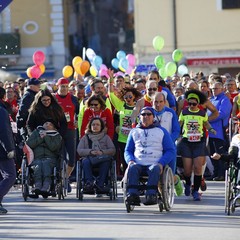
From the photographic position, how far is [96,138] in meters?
19.3

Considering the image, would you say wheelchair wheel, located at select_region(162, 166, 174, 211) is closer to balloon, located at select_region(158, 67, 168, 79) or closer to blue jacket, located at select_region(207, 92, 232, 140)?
blue jacket, located at select_region(207, 92, 232, 140)

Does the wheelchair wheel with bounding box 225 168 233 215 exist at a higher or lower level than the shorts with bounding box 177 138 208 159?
lower

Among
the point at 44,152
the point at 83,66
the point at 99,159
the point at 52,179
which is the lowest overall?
the point at 52,179

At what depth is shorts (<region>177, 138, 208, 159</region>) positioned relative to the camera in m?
19.0

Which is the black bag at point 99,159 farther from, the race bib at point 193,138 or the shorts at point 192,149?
the race bib at point 193,138

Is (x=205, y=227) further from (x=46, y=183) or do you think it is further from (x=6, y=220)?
(x=46, y=183)

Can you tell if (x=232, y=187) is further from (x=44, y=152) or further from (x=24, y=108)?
(x=24, y=108)

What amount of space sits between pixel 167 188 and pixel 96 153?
7.19 feet

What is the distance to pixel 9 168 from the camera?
56.1 ft

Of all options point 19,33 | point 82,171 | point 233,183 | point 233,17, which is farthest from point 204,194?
point 19,33

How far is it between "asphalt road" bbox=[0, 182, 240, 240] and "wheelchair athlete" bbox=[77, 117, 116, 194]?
0.27 meters

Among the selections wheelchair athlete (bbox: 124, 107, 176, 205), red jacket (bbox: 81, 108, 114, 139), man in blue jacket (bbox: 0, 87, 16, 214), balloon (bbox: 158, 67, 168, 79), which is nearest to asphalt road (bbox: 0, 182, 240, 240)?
man in blue jacket (bbox: 0, 87, 16, 214)

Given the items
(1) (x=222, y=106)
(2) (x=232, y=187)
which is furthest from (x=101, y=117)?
(2) (x=232, y=187)

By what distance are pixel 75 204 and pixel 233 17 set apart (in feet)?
85.7
